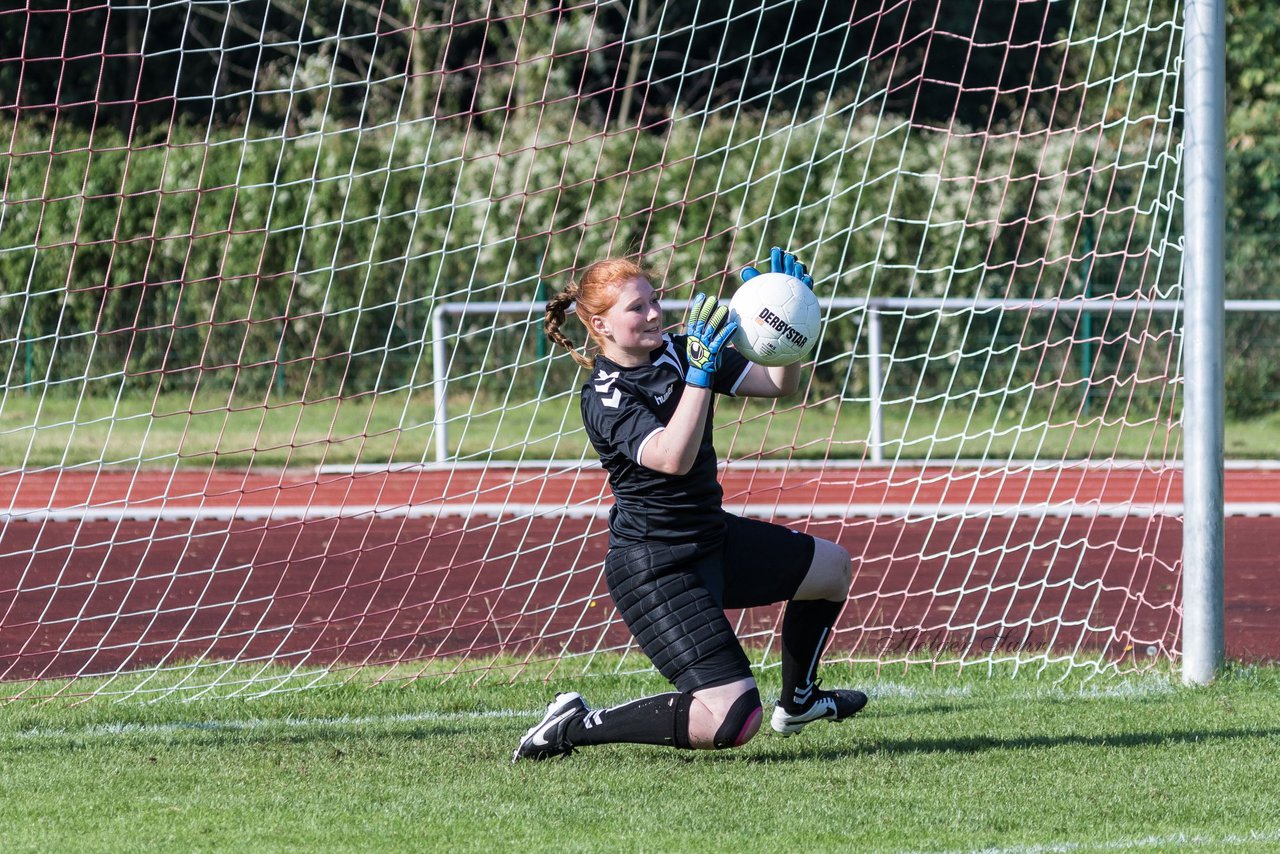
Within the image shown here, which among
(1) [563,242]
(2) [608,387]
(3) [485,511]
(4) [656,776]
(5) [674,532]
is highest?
(2) [608,387]

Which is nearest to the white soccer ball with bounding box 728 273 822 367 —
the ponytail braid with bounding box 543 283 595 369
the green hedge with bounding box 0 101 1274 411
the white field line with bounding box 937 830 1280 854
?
the ponytail braid with bounding box 543 283 595 369

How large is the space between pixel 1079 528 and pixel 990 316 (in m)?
6.25

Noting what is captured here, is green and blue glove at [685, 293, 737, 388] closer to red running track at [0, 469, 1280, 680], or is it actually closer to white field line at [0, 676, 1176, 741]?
white field line at [0, 676, 1176, 741]

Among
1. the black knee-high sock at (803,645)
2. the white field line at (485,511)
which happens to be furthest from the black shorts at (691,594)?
the white field line at (485,511)

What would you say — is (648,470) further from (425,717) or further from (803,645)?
(425,717)

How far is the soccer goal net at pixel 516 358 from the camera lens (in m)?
6.82

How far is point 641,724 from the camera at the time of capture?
454cm

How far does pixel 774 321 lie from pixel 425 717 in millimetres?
1889

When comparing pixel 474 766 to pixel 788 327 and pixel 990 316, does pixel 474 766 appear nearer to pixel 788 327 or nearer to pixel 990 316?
pixel 788 327

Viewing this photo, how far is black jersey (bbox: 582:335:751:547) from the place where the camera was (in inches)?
179

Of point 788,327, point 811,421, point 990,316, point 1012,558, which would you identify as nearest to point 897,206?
point 990,316

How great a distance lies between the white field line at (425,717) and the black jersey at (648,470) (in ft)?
3.64

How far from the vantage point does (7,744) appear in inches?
198

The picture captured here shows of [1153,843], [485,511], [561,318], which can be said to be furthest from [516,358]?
[1153,843]
